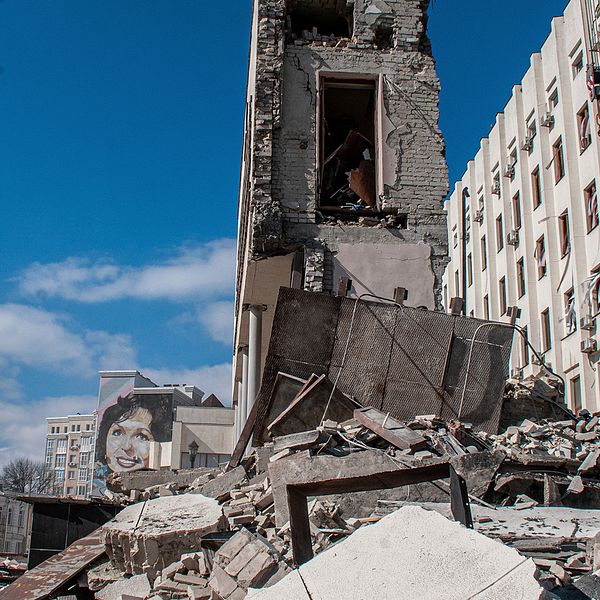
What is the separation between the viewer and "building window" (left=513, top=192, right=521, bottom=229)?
94.7ft

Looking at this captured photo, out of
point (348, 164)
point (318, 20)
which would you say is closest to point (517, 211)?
point (348, 164)

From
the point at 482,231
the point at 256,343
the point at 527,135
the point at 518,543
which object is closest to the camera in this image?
the point at 518,543

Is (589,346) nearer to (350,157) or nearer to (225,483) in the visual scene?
(350,157)

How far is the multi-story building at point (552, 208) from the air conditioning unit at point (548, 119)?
1.4 inches

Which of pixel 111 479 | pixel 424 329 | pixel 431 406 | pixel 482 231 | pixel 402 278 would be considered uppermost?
pixel 482 231

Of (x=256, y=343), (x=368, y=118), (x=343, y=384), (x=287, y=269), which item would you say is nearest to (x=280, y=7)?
(x=368, y=118)

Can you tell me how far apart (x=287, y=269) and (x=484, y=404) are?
16.7ft

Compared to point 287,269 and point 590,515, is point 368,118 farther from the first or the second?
point 590,515

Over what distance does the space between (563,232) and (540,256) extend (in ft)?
5.62

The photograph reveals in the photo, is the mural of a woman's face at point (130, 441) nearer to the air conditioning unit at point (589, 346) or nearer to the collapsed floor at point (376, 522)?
the air conditioning unit at point (589, 346)

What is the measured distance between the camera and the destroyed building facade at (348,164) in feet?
41.7

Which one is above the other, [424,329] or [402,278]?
[402,278]

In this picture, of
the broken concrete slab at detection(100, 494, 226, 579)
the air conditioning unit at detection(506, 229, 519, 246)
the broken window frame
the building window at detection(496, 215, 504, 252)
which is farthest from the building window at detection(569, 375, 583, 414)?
the broken concrete slab at detection(100, 494, 226, 579)

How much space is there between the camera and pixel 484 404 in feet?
32.8
